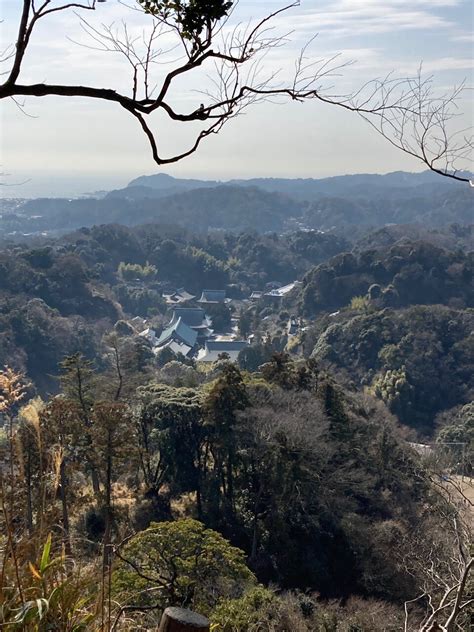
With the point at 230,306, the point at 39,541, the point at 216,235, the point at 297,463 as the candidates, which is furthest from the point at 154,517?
the point at 216,235

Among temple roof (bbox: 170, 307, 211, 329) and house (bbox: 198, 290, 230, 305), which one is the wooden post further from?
house (bbox: 198, 290, 230, 305)

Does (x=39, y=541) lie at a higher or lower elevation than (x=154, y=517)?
higher

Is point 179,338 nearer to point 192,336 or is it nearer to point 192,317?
point 192,336

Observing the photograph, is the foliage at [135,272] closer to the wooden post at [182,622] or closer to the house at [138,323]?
the house at [138,323]

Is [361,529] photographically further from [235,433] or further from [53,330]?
[53,330]

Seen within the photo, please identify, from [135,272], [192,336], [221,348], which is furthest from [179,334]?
[135,272]

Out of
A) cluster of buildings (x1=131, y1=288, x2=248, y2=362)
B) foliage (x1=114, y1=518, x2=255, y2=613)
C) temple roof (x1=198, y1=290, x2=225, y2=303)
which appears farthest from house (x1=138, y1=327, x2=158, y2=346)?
foliage (x1=114, y1=518, x2=255, y2=613)

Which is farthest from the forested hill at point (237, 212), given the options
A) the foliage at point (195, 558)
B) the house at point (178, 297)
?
the foliage at point (195, 558)

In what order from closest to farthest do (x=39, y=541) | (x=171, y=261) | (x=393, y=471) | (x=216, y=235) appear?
1. (x=39, y=541)
2. (x=393, y=471)
3. (x=171, y=261)
4. (x=216, y=235)
